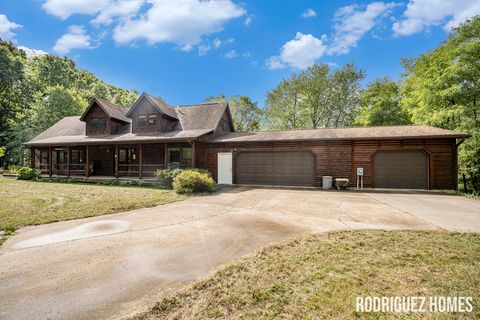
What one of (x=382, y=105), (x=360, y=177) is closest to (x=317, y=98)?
(x=382, y=105)

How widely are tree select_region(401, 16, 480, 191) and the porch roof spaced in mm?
18830

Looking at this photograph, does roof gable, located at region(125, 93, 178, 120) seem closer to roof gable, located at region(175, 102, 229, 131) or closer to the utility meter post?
roof gable, located at region(175, 102, 229, 131)

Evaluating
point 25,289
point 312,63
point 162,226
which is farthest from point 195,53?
point 25,289

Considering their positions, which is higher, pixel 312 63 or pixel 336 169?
pixel 312 63

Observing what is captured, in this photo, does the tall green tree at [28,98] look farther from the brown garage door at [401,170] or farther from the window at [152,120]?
the brown garage door at [401,170]

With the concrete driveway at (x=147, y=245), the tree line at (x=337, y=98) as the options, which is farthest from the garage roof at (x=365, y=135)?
the tree line at (x=337, y=98)

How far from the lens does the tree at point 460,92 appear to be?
1528 cm

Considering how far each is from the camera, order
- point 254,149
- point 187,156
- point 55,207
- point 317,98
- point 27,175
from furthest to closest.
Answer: point 317,98, point 27,175, point 187,156, point 254,149, point 55,207

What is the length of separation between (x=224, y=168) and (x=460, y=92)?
1876 cm

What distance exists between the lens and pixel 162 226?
6.06 metres

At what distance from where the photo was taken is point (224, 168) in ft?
52.9

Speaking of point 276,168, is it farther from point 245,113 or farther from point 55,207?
point 245,113

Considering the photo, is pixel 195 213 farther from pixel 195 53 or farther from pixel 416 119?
pixel 195 53

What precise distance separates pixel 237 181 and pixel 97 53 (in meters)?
28.3
